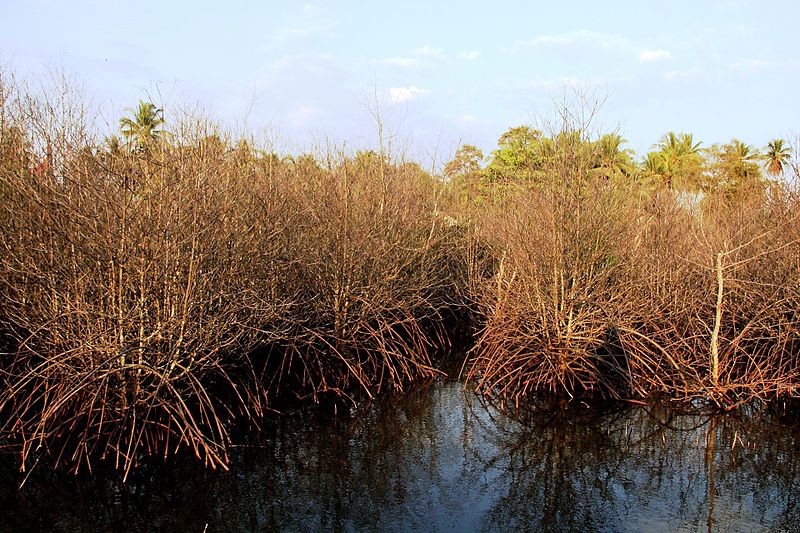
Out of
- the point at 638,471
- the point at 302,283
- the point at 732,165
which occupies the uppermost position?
the point at 732,165

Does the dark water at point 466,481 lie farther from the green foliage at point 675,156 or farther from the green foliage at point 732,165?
the green foliage at point 675,156

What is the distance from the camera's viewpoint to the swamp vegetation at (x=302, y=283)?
7207 mm

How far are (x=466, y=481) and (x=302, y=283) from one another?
4.67 meters

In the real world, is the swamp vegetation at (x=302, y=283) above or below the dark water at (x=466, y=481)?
above

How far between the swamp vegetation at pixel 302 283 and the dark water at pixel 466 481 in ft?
1.87

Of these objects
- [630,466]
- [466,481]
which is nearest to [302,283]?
[466,481]

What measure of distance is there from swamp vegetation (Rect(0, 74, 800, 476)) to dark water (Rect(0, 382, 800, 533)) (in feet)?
1.87

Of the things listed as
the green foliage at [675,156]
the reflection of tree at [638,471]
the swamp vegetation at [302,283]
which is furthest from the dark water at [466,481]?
the green foliage at [675,156]

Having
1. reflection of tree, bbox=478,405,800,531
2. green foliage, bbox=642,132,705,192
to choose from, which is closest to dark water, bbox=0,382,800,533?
reflection of tree, bbox=478,405,800,531

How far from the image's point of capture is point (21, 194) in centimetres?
780

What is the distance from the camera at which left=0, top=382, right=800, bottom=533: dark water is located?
6.35m

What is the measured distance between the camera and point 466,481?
7.41 m

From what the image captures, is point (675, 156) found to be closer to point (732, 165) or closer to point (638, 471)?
point (732, 165)

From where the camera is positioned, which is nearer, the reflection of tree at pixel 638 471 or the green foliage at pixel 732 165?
the reflection of tree at pixel 638 471
